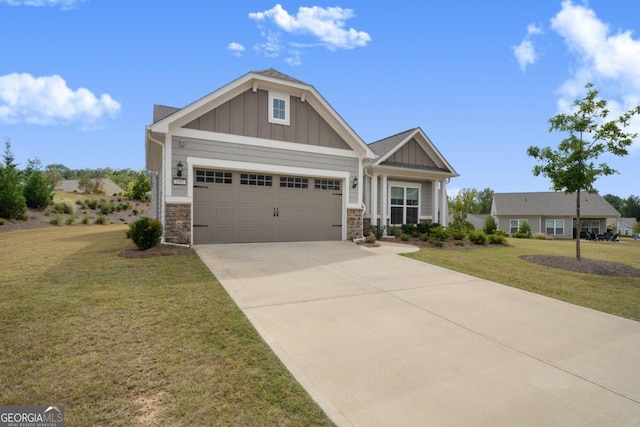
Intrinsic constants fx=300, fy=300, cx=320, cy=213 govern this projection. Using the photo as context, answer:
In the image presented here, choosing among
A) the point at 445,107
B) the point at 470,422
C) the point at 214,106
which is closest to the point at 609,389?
the point at 470,422

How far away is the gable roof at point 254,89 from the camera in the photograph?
872 cm

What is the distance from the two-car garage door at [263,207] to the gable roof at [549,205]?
32.8m

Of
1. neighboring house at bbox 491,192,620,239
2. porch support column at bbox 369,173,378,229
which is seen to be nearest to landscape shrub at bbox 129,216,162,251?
porch support column at bbox 369,173,378,229

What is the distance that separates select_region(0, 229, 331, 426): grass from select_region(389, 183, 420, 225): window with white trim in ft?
35.9

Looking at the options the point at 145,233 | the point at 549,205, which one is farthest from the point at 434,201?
the point at 549,205

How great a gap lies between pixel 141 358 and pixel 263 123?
28.1 feet

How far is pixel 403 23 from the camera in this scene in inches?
436

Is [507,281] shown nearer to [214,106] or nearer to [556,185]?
[556,185]

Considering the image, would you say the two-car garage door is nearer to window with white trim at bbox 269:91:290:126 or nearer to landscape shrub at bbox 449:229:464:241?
window with white trim at bbox 269:91:290:126

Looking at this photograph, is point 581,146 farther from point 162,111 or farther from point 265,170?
point 162,111

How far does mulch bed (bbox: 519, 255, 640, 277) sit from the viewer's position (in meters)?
8.09

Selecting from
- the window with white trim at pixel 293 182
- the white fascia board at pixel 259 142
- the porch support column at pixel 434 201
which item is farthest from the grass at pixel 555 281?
the porch support column at pixel 434 201

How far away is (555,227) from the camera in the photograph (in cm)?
3325

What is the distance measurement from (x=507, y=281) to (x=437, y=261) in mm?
1982
